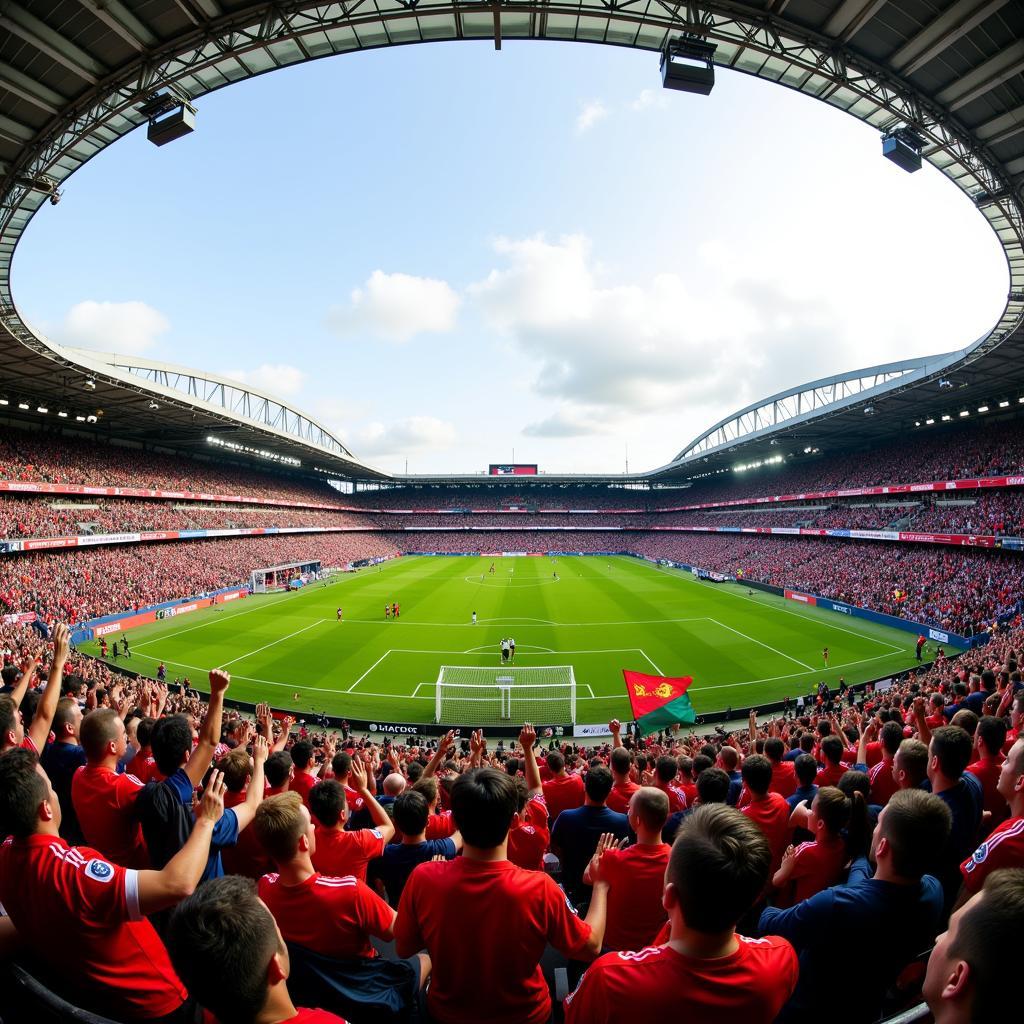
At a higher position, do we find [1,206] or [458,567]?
[1,206]

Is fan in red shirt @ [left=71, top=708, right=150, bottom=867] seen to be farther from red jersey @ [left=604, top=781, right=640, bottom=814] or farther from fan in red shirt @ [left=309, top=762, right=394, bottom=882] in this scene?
red jersey @ [left=604, top=781, right=640, bottom=814]

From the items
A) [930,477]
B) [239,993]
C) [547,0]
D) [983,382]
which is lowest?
[239,993]

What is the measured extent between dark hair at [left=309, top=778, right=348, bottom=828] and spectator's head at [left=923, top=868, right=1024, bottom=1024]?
11.7ft

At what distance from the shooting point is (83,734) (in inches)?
167

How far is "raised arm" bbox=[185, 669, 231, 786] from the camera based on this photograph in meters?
3.81

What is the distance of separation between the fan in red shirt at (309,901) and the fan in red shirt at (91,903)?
0.35 metres

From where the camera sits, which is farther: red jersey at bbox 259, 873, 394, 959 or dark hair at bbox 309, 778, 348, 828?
dark hair at bbox 309, 778, 348, 828

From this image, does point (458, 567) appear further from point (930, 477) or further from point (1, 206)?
point (1, 206)

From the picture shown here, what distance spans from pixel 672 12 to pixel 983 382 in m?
32.5

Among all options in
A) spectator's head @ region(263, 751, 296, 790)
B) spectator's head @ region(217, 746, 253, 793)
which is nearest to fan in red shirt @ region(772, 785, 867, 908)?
spectator's head @ region(263, 751, 296, 790)

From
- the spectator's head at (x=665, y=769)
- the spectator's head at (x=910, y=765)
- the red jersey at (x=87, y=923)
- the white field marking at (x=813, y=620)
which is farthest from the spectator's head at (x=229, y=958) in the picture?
the white field marking at (x=813, y=620)

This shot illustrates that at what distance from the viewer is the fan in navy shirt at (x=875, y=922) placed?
2645mm

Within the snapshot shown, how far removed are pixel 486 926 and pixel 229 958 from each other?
1.21 metres

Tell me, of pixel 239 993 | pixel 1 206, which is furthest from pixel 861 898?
pixel 1 206
